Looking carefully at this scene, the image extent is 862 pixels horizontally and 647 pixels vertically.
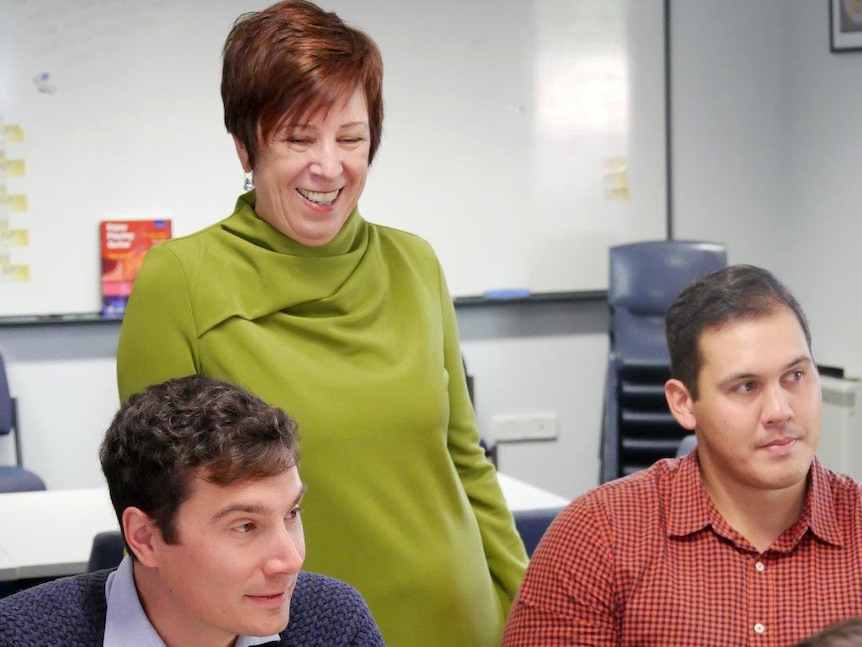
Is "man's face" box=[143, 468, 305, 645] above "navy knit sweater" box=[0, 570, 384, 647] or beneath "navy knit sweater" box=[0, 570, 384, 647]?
above

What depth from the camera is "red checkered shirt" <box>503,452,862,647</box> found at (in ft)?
5.33

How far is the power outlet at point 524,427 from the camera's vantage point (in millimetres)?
5152

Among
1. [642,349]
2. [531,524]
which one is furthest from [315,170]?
[642,349]

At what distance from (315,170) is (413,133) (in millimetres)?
3443

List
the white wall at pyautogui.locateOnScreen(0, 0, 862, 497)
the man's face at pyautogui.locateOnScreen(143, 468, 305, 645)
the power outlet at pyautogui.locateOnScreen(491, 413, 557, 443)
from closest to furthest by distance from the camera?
the man's face at pyautogui.locateOnScreen(143, 468, 305, 645) < the white wall at pyautogui.locateOnScreen(0, 0, 862, 497) < the power outlet at pyautogui.locateOnScreen(491, 413, 557, 443)

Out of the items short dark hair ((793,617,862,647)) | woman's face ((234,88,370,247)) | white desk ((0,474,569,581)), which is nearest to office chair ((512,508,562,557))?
white desk ((0,474,569,581))

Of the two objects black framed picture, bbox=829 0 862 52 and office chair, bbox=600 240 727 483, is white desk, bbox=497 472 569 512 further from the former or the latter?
black framed picture, bbox=829 0 862 52

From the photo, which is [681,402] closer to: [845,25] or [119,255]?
[119,255]

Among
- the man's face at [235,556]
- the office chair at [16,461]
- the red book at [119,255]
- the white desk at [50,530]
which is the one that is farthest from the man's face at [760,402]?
the red book at [119,255]

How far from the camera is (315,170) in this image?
1509 millimetres

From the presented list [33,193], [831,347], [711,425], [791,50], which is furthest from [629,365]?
[711,425]

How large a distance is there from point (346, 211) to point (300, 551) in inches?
18.7

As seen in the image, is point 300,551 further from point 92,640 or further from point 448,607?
point 448,607

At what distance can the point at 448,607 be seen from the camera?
5.33 ft
